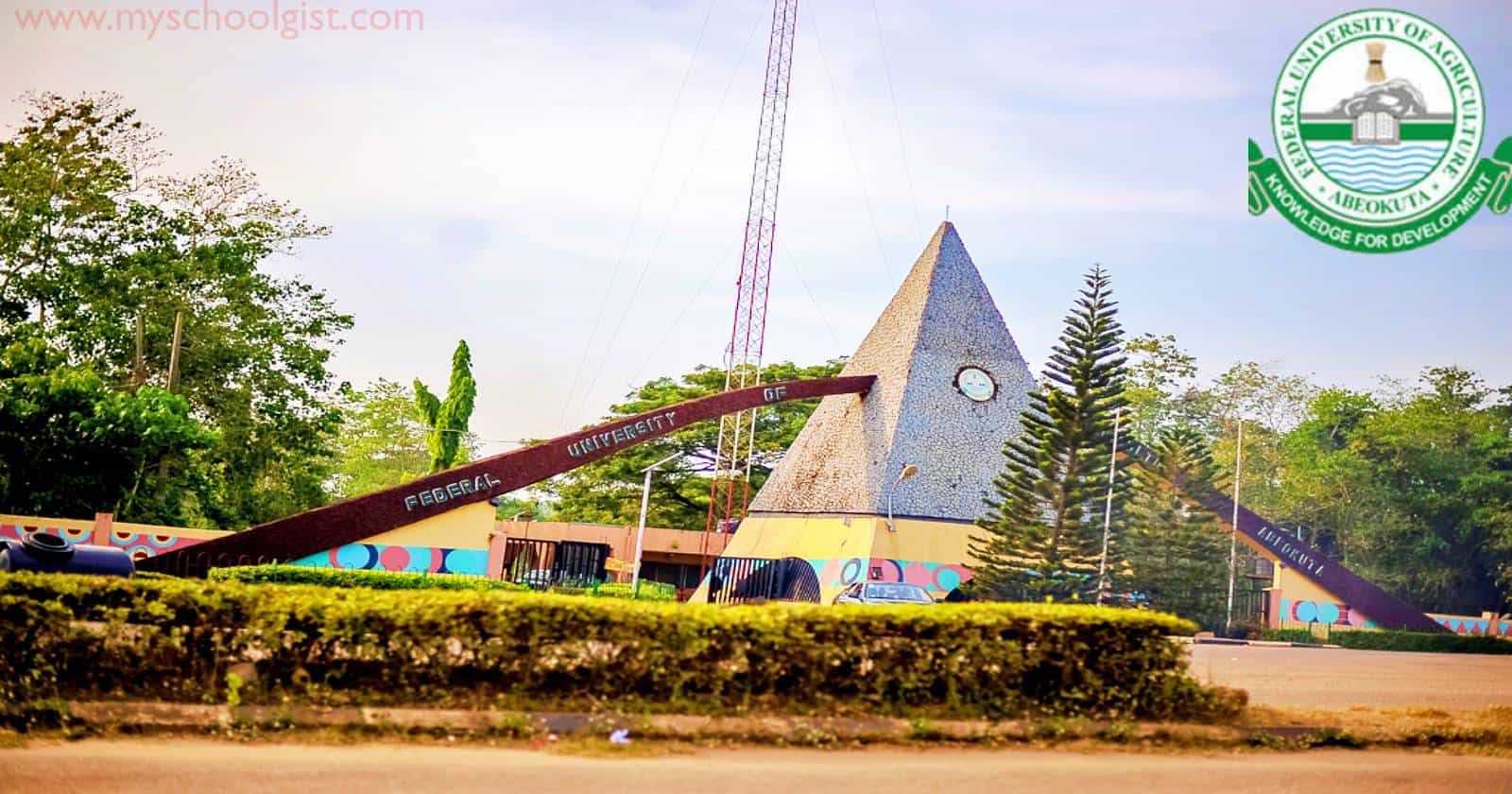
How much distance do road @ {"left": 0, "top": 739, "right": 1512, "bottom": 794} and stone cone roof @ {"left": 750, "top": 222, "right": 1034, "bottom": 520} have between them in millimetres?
19229

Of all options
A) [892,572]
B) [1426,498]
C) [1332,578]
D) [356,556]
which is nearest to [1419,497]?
[1426,498]

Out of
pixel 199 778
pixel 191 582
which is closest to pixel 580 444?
pixel 191 582

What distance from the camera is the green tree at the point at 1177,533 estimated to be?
27047 mm

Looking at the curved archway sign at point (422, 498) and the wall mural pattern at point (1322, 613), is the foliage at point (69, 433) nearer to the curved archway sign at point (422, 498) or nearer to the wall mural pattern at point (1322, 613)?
the curved archway sign at point (422, 498)

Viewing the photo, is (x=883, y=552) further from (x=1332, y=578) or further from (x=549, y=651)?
(x=549, y=651)

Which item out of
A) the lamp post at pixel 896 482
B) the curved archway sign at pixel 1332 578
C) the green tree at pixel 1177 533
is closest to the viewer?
the lamp post at pixel 896 482

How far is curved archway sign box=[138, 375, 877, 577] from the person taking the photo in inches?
747

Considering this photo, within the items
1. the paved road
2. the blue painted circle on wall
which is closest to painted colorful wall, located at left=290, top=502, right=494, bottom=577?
the blue painted circle on wall

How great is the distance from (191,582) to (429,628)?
5.21 feet

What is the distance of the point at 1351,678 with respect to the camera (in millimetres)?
15664

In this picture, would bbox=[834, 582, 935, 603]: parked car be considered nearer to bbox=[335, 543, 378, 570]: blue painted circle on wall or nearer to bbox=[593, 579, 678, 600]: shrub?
bbox=[593, 579, 678, 600]: shrub

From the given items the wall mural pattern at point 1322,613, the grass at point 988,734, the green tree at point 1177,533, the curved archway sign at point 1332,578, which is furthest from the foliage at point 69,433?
the wall mural pattern at point 1322,613

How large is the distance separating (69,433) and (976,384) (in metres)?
19.1

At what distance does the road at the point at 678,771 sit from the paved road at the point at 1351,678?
1.69m
